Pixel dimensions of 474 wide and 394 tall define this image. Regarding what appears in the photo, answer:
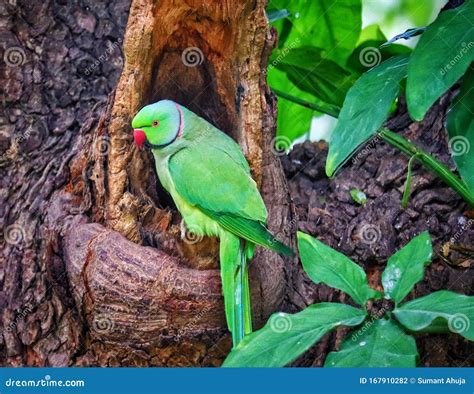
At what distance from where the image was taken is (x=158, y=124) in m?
1.32

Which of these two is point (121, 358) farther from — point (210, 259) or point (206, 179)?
point (206, 179)

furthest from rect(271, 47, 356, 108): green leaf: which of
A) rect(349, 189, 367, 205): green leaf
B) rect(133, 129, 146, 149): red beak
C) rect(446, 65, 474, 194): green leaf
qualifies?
rect(133, 129, 146, 149): red beak

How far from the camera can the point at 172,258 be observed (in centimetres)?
130

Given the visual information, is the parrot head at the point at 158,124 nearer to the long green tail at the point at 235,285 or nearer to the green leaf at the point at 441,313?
the long green tail at the point at 235,285

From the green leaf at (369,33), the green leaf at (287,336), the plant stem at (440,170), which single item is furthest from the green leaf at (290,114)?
the green leaf at (287,336)

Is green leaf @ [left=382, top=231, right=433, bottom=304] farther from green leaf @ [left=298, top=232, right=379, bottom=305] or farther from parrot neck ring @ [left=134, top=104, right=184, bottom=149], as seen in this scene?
parrot neck ring @ [left=134, top=104, right=184, bottom=149]

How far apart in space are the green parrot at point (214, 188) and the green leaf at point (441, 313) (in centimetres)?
23

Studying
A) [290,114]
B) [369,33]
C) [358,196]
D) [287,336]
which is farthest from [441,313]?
[369,33]

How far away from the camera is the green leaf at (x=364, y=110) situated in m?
1.27

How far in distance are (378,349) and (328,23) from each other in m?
1.01

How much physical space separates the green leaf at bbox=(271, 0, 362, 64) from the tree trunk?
575 millimetres

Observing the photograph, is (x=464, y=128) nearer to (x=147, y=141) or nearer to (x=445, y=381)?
(x=445, y=381)

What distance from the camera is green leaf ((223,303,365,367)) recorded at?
1.12m

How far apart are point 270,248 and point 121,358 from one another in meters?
0.35
